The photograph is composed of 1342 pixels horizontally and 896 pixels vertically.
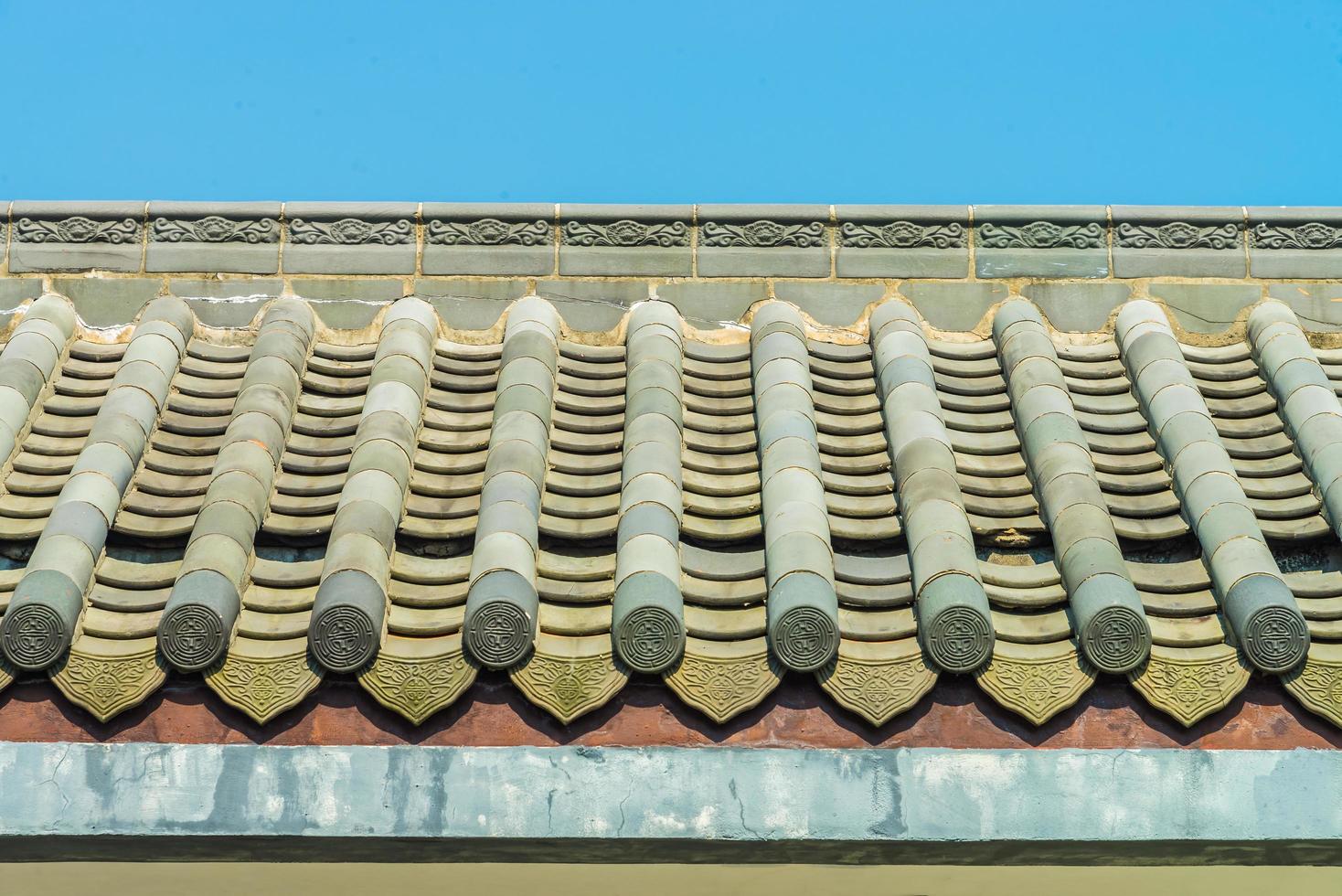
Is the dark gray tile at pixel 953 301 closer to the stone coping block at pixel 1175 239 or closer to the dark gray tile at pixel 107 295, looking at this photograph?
the stone coping block at pixel 1175 239

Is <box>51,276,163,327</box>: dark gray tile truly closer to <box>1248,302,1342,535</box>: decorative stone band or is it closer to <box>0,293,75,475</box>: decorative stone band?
<box>0,293,75,475</box>: decorative stone band

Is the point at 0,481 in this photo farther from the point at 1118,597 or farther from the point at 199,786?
the point at 1118,597

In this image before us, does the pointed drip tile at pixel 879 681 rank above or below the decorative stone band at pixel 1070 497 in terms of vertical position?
below

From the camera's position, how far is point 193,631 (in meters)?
5.36

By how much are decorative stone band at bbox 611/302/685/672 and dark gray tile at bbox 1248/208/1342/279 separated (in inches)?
101

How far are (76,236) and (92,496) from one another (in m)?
2.21

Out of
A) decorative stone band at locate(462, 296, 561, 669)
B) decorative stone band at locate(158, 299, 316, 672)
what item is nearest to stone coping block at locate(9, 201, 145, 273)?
decorative stone band at locate(158, 299, 316, 672)

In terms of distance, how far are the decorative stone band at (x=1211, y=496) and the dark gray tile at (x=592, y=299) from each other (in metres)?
2.06

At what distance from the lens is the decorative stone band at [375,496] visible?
211 inches

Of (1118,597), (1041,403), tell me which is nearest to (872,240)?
(1041,403)

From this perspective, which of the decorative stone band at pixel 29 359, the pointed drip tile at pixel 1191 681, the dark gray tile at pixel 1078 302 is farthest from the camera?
the dark gray tile at pixel 1078 302

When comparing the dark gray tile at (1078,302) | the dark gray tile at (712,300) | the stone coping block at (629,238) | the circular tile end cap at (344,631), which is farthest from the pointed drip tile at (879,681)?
the stone coping block at (629,238)

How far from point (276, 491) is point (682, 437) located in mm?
1471

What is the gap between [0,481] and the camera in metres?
6.42
